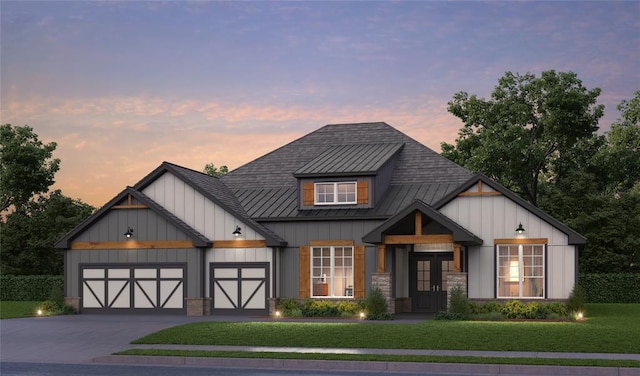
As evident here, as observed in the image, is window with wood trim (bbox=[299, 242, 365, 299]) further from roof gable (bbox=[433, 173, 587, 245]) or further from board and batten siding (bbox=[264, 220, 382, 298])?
roof gable (bbox=[433, 173, 587, 245])

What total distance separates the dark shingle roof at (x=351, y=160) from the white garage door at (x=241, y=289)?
474cm

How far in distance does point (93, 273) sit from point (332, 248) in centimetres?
1034

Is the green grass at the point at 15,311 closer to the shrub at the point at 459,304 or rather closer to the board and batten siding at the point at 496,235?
the shrub at the point at 459,304

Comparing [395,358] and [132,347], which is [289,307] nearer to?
[132,347]

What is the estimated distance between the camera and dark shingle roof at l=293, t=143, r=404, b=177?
120 ft

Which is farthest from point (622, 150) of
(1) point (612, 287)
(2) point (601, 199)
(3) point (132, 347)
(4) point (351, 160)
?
(3) point (132, 347)

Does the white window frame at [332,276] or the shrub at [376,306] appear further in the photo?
the white window frame at [332,276]

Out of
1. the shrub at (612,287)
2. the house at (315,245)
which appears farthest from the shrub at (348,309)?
the shrub at (612,287)

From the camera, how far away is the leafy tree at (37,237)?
6072 centimetres

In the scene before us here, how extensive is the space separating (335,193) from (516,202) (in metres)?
7.94

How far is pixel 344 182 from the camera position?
3681cm

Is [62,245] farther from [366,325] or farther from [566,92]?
[566,92]

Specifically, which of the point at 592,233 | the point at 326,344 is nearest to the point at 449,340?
the point at 326,344

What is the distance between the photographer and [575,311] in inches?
1210
